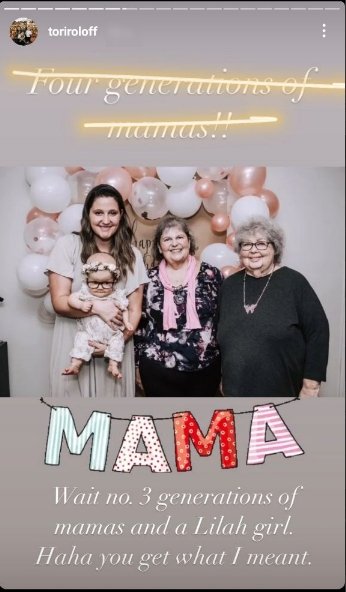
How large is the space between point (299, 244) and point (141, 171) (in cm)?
68

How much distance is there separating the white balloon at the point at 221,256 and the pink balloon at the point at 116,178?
1.31 feet

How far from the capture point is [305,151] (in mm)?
2172

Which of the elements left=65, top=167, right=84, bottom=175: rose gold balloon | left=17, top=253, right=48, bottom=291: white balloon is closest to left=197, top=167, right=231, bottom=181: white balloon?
left=65, top=167, right=84, bottom=175: rose gold balloon

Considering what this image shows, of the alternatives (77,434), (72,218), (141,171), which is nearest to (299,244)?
(141,171)

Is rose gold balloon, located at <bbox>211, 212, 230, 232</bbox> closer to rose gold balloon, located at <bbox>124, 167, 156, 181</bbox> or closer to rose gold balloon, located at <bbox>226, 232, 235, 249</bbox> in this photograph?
rose gold balloon, located at <bbox>226, 232, 235, 249</bbox>

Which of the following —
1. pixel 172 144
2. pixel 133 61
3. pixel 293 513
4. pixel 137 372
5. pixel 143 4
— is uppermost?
pixel 143 4

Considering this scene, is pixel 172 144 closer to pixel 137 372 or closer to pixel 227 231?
pixel 227 231

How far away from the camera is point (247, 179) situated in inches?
85.6

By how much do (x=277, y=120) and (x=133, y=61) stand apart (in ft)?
1.94

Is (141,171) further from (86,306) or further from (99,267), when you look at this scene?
(86,306)

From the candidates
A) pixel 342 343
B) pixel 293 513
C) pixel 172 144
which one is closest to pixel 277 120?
pixel 172 144

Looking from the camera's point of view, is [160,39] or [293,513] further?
[293,513]

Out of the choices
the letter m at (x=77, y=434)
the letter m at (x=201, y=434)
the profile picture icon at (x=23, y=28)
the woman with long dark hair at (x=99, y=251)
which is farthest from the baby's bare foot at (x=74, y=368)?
the profile picture icon at (x=23, y=28)

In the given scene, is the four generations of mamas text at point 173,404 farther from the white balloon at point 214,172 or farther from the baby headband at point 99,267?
the baby headband at point 99,267
